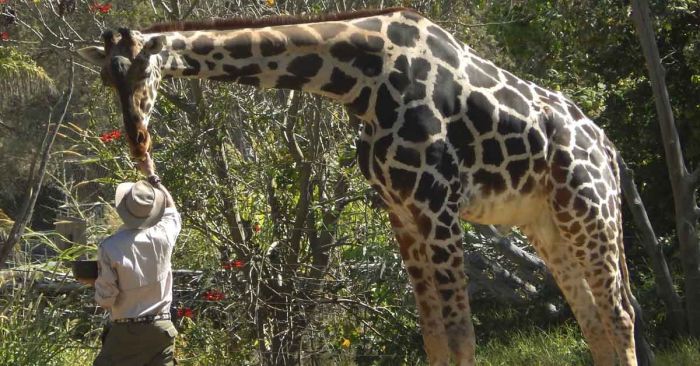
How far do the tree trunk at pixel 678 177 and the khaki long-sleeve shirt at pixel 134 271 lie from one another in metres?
4.27

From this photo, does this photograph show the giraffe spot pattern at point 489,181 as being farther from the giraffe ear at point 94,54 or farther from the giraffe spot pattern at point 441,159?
the giraffe ear at point 94,54

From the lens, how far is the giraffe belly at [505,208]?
6.95 m

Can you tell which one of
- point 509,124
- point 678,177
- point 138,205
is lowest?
point 678,177

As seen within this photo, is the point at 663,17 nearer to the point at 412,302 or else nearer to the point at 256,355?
the point at 412,302

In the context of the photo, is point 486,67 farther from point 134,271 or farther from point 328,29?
point 134,271

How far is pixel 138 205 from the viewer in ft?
20.1

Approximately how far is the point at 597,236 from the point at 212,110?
115 inches

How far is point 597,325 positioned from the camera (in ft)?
25.3

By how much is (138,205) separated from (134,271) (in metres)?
0.37

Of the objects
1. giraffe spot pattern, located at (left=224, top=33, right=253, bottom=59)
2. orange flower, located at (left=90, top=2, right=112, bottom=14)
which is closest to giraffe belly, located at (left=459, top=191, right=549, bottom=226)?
giraffe spot pattern, located at (left=224, top=33, right=253, bottom=59)

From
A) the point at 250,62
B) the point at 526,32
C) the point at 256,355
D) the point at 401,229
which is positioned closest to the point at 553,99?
the point at 401,229

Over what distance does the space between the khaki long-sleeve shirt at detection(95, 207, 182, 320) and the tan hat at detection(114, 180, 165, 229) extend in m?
0.05

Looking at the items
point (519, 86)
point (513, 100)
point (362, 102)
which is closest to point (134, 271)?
point (362, 102)

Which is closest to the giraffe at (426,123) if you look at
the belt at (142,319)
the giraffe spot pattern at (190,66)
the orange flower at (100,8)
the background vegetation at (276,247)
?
the giraffe spot pattern at (190,66)
